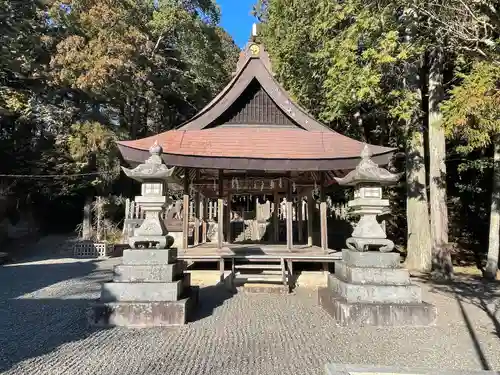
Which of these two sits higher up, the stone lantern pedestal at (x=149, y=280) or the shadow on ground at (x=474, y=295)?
the stone lantern pedestal at (x=149, y=280)

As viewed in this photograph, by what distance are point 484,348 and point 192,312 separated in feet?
13.9

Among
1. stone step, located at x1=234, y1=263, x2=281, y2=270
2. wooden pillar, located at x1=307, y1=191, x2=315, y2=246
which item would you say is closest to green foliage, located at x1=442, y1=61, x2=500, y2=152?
wooden pillar, located at x1=307, y1=191, x2=315, y2=246

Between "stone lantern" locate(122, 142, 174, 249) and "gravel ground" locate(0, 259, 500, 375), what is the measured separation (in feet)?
Result: 4.52

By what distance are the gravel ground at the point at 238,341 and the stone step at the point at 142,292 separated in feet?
1.62

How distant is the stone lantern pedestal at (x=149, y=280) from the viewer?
5746 millimetres

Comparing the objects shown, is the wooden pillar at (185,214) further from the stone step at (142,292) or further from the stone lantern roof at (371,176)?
the stone lantern roof at (371,176)

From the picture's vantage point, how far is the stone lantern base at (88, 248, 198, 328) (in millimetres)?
5738

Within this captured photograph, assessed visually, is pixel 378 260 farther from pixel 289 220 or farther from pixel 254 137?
pixel 254 137

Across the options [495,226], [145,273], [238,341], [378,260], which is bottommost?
[238,341]

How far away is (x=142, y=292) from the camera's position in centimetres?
589

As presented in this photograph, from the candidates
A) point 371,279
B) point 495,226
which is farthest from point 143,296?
point 495,226

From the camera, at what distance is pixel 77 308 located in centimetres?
696

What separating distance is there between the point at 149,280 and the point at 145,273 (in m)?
0.13

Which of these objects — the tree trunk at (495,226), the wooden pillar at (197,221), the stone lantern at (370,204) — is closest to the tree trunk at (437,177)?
the tree trunk at (495,226)
